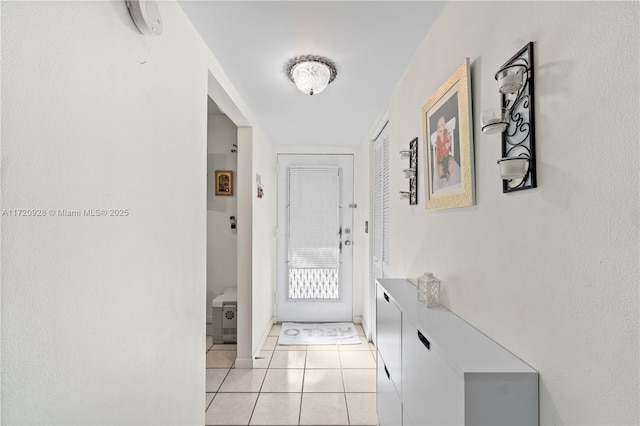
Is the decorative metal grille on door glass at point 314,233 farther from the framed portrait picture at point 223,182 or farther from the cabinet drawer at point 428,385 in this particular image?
the cabinet drawer at point 428,385

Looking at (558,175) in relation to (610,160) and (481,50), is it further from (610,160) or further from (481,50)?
(481,50)

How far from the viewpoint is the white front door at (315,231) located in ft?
12.9

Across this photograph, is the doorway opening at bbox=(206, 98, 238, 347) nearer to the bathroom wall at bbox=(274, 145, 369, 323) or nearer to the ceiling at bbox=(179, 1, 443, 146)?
the bathroom wall at bbox=(274, 145, 369, 323)

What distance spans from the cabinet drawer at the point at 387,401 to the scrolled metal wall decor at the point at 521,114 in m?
1.15

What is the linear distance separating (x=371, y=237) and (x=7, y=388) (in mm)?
3066

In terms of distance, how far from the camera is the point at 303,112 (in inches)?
105

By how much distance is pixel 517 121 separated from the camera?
83 centimetres

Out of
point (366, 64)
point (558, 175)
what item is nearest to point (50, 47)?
point (558, 175)

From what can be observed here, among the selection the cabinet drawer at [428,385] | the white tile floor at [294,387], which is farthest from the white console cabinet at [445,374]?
the white tile floor at [294,387]

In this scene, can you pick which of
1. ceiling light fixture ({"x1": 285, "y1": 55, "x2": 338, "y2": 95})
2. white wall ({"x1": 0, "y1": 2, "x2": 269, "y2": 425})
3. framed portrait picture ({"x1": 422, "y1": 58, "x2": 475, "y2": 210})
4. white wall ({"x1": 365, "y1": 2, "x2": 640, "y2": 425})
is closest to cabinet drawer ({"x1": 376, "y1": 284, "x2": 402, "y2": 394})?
white wall ({"x1": 365, "y1": 2, "x2": 640, "y2": 425})

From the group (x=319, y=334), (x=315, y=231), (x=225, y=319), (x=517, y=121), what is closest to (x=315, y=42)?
(x=517, y=121)

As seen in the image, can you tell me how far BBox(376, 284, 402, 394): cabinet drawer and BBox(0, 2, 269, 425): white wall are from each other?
1023 mm

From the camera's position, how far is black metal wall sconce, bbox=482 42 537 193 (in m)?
0.77

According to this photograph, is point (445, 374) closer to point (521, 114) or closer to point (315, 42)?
point (521, 114)
